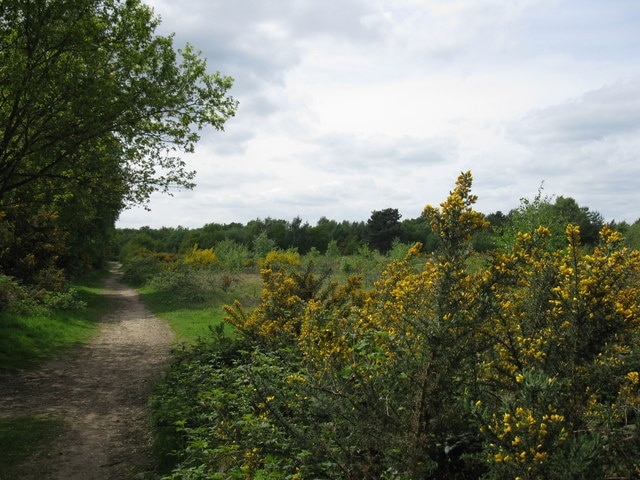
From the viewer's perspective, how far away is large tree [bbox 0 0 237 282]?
948 cm

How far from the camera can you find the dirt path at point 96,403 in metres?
6.30

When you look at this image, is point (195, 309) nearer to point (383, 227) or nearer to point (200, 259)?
point (200, 259)

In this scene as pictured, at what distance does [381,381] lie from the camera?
12.3 ft

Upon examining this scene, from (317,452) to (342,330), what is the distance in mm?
2387

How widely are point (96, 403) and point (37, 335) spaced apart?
504 cm

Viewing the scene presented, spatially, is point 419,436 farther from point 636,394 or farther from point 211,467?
point 211,467

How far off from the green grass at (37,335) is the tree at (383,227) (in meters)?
51.6

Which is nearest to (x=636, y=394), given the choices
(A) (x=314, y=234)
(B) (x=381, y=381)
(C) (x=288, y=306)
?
(B) (x=381, y=381)

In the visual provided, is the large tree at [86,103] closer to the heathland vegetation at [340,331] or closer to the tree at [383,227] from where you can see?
the heathland vegetation at [340,331]

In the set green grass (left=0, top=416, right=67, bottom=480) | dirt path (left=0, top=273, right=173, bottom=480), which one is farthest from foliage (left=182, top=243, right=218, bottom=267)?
green grass (left=0, top=416, right=67, bottom=480)

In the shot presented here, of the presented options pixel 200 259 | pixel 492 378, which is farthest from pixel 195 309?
pixel 492 378

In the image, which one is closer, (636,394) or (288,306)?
(636,394)

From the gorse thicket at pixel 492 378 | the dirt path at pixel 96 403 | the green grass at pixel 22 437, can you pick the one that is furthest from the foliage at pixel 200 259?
the gorse thicket at pixel 492 378

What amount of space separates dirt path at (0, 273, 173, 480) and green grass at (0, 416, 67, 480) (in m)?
0.17
